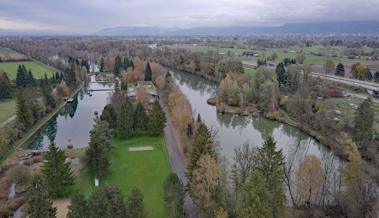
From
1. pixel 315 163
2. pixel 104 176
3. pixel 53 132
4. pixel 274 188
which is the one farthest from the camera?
pixel 53 132

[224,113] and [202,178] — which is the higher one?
[202,178]

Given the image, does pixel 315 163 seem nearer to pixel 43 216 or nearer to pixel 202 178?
pixel 202 178

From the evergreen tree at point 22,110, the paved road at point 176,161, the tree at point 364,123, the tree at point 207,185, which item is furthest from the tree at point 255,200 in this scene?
the evergreen tree at point 22,110

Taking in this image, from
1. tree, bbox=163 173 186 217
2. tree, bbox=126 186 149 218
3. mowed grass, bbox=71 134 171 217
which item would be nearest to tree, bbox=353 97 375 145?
mowed grass, bbox=71 134 171 217

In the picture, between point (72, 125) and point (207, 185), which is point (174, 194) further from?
point (72, 125)

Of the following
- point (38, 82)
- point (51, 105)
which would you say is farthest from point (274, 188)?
point (38, 82)

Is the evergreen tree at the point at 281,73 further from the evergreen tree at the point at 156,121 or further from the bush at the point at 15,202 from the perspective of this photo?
the bush at the point at 15,202

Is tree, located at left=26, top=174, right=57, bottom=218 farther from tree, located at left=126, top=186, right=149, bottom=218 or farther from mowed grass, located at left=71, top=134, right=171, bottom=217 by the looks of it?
mowed grass, located at left=71, top=134, right=171, bottom=217
